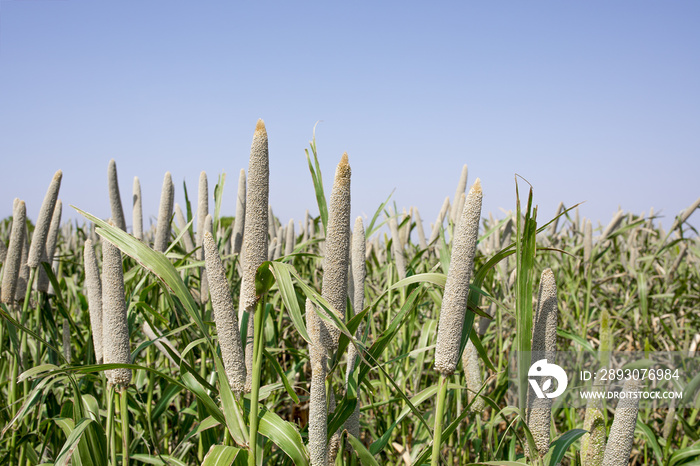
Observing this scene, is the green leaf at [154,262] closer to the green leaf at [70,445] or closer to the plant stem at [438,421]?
the green leaf at [70,445]

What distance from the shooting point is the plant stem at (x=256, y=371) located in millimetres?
1103

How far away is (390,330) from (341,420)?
0.27 meters

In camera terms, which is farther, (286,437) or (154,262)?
(286,437)

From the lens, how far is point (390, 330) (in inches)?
51.1

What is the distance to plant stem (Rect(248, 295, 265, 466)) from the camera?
110cm

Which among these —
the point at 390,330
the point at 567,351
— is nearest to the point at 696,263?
the point at 567,351

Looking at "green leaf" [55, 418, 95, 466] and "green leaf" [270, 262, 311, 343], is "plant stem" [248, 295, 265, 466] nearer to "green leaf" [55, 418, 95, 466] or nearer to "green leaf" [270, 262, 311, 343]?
"green leaf" [270, 262, 311, 343]

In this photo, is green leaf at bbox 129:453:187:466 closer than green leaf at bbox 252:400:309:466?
No

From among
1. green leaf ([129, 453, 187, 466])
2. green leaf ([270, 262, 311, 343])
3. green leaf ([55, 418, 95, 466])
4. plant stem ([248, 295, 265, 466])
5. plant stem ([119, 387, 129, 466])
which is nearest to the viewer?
green leaf ([270, 262, 311, 343])

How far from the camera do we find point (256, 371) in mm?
1117
